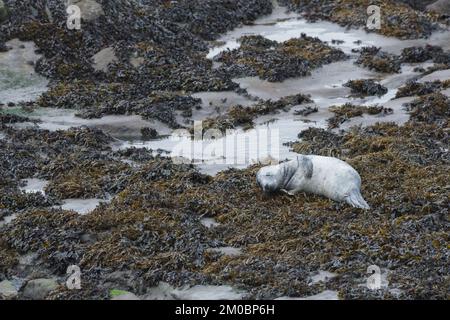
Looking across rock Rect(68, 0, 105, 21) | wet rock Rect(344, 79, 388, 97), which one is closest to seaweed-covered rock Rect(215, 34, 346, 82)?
wet rock Rect(344, 79, 388, 97)

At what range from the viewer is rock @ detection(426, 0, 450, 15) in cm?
2297

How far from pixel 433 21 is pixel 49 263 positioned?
14674 mm

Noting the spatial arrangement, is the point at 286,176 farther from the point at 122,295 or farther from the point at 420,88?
the point at 420,88

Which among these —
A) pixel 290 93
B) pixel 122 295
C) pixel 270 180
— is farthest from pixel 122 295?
pixel 290 93

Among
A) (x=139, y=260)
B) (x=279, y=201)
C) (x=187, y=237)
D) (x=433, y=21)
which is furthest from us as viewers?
(x=433, y=21)

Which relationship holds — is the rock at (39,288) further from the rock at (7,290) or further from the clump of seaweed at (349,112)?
the clump of seaweed at (349,112)

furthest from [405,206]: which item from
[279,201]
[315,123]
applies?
[315,123]

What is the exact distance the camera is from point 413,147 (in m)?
12.4

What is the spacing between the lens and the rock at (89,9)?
1925 centimetres

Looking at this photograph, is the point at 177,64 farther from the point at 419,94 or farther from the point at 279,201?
the point at 279,201

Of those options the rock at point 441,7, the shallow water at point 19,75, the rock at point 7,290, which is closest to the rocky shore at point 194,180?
the rock at point 7,290

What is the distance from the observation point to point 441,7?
76.0 feet

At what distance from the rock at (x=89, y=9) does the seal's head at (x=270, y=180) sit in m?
9.86

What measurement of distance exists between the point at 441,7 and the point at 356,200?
1474 centimetres
